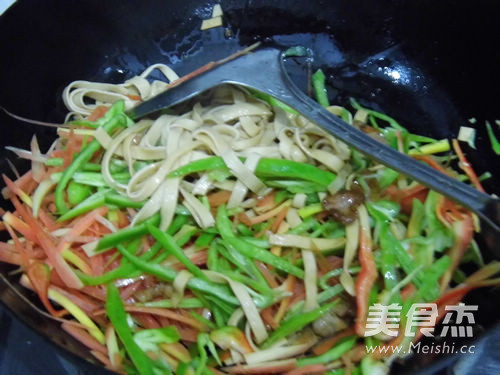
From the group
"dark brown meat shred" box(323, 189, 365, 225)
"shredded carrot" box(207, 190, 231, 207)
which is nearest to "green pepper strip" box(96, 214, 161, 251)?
"shredded carrot" box(207, 190, 231, 207)

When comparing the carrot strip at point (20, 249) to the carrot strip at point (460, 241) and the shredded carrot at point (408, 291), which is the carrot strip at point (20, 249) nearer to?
the shredded carrot at point (408, 291)

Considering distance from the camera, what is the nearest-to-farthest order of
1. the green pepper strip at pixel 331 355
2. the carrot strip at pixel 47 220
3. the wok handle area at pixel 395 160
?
the wok handle area at pixel 395 160 < the green pepper strip at pixel 331 355 < the carrot strip at pixel 47 220

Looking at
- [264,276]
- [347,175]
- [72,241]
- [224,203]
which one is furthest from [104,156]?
[347,175]

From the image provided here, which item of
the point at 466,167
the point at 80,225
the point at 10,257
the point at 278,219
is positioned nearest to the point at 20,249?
the point at 10,257

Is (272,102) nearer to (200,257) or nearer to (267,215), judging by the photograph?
(267,215)

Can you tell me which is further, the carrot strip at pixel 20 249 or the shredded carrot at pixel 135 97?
the shredded carrot at pixel 135 97

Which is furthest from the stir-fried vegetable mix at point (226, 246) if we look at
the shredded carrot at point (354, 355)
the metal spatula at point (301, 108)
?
the metal spatula at point (301, 108)
